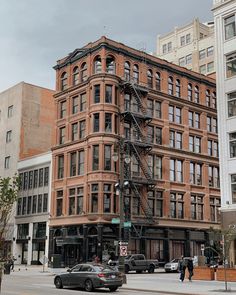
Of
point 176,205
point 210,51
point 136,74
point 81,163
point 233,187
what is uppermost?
point 210,51

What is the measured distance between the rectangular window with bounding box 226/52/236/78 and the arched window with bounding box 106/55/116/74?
59.5 ft

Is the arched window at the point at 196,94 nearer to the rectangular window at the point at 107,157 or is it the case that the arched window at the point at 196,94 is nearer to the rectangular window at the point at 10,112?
the rectangular window at the point at 107,157

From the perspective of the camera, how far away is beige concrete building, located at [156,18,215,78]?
8766 centimetres

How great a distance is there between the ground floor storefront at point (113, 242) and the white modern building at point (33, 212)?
371 centimetres

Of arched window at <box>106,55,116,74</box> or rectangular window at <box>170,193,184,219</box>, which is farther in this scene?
rectangular window at <box>170,193,184,219</box>

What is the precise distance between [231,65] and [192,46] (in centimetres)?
5325

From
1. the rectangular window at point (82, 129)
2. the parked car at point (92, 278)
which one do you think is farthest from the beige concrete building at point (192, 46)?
the parked car at point (92, 278)

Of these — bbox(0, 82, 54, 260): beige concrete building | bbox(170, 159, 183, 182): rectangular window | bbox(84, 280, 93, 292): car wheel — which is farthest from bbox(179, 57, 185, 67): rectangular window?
bbox(84, 280, 93, 292): car wheel

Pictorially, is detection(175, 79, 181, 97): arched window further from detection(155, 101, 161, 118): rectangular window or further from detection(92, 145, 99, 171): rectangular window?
detection(92, 145, 99, 171): rectangular window

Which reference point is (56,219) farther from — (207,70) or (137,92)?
(207,70)

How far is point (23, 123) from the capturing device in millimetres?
67438

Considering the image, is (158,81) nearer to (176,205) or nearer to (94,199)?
(176,205)

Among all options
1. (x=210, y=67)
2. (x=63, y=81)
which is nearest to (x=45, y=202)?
(x=63, y=81)

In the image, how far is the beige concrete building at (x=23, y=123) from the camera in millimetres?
67750
